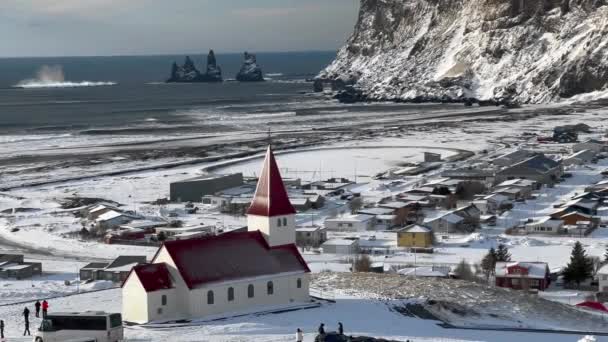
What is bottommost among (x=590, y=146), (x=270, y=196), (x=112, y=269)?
(x=112, y=269)

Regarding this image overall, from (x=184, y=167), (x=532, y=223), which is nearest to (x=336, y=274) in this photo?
(x=532, y=223)

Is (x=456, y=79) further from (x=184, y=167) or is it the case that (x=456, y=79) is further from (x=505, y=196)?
(x=505, y=196)

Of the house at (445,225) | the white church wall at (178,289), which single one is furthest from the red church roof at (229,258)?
the house at (445,225)

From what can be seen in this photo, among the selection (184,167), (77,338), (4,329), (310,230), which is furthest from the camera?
(184,167)

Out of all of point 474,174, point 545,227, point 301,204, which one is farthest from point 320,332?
point 474,174

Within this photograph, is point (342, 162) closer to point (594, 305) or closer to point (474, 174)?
point (474, 174)

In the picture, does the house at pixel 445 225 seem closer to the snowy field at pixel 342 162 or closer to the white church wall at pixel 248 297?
the snowy field at pixel 342 162

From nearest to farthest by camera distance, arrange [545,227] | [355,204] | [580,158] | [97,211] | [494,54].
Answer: [545,227] → [97,211] → [355,204] → [580,158] → [494,54]

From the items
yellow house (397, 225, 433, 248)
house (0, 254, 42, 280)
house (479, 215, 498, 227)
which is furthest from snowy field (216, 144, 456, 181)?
house (0, 254, 42, 280)
